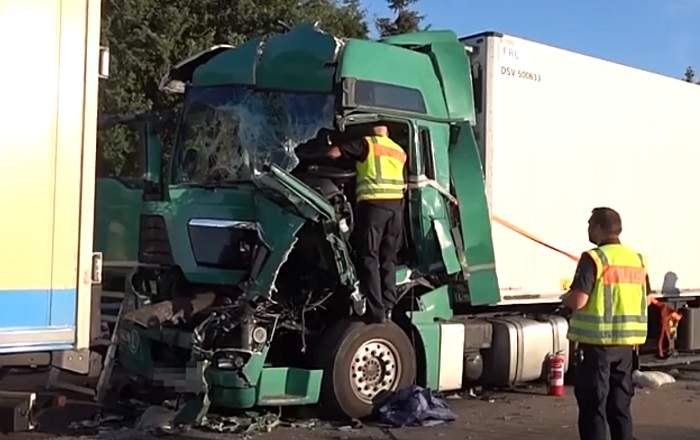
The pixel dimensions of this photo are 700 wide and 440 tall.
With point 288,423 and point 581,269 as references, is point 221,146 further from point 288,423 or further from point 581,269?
point 581,269

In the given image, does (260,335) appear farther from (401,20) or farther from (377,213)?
(401,20)

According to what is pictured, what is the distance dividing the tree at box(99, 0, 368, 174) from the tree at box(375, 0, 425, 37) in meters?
9.50

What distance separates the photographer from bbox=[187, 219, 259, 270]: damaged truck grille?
890cm

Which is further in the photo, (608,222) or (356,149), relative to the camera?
(356,149)

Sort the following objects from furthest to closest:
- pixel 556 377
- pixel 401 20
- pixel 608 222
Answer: pixel 401 20
pixel 556 377
pixel 608 222

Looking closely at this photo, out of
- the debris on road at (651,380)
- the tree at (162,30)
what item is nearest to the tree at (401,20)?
the tree at (162,30)

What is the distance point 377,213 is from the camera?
356 inches

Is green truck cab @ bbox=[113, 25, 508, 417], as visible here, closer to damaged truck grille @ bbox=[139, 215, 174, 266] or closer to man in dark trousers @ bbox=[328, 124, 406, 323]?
damaged truck grille @ bbox=[139, 215, 174, 266]

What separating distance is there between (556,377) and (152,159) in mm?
4484

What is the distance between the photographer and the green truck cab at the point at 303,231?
28.7ft

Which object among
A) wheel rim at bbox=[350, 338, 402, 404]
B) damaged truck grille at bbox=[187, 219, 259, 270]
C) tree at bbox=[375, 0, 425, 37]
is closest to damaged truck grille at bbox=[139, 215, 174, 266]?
damaged truck grille at bbox=[187, 219, 259, 270]

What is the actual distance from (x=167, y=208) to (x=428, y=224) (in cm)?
226

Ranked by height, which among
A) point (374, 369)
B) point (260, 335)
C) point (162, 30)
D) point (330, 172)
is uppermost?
point (162, 30)

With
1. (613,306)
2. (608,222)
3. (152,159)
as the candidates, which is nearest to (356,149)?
(152,159)
